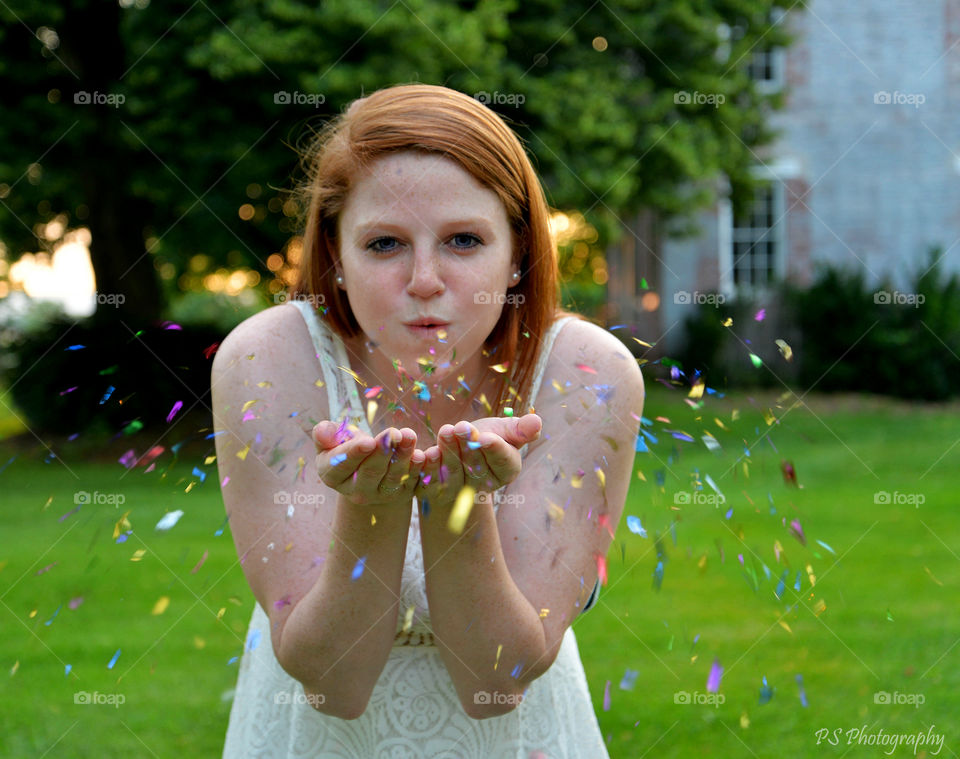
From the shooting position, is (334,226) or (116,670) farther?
(116,670)

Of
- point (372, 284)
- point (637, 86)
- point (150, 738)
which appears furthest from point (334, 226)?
point (637, 86)

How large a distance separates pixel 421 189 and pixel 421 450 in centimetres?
55

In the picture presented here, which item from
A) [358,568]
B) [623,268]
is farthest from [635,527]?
[623,268]

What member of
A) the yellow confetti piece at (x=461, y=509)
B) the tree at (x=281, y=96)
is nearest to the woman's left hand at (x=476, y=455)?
the yellow confetti piece at (x=461, y=509)

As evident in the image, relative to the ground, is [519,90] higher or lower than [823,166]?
higher

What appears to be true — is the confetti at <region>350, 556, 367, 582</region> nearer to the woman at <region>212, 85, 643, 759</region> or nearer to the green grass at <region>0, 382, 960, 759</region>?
the woman at <region>212, 85, 643, 759</region>

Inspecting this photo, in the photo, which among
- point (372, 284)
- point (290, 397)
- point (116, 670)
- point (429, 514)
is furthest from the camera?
point (116, 670)

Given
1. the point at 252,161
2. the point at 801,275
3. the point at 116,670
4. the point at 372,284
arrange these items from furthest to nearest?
the point at 801,275
the point at 252,161
the point at 116,670
the point at 372,284

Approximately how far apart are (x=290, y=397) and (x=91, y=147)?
12.6m

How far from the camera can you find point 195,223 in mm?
13125

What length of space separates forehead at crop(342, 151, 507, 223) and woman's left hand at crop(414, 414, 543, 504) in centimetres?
57

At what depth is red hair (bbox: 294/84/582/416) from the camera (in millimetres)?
1911

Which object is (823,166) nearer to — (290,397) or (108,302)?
(108,302)

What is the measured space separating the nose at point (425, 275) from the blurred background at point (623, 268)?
0.78m
